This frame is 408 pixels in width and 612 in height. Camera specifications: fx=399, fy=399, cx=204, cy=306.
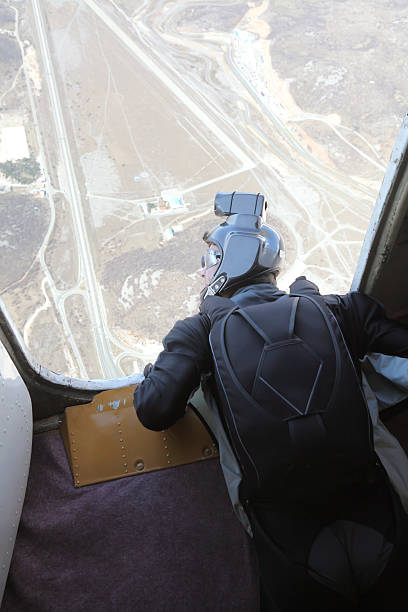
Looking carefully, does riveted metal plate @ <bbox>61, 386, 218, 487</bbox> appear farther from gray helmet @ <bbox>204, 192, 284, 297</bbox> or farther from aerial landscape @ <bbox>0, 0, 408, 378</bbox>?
aerial landscape @ <bbox>0, 0, 408, 378</bbox>

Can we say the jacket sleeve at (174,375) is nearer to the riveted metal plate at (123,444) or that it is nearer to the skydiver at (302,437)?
the skydiver at (302,437)

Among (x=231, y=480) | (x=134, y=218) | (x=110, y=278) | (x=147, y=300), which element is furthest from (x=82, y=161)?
(x=231, y=480)

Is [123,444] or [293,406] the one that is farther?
[123,444]

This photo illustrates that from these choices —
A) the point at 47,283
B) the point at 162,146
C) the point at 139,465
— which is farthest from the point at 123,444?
the point at 162,146

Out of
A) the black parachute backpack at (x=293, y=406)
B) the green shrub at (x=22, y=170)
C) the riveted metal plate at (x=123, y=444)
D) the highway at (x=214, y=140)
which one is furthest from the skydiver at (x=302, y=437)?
the green shrub at (x=22, y=170)

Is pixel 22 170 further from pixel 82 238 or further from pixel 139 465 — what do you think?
pixel 139 465
